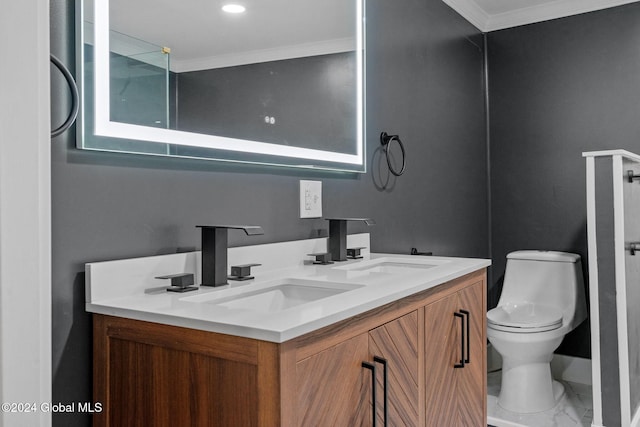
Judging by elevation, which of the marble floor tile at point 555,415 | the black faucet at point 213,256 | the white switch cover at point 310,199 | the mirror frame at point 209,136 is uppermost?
the mirror frame at point 209,136

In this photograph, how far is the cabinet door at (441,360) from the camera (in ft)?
4.52

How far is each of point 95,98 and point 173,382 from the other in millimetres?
628

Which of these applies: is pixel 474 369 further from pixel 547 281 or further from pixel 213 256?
pixel 547 281

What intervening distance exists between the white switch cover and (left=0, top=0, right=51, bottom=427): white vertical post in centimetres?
108

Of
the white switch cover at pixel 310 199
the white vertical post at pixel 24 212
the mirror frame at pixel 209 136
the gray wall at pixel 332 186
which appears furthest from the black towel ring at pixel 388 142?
the white vertical post at pixel 24 212

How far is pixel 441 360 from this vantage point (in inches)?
57.4

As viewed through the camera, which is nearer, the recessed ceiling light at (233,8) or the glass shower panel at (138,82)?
the glass shower panel at (138,82)

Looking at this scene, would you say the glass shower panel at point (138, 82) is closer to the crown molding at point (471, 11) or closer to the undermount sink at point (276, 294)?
the undermount sink at point (276, 294)

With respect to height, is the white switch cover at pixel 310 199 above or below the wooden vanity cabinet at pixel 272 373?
above

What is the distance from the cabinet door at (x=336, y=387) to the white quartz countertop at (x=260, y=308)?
0.22 feet

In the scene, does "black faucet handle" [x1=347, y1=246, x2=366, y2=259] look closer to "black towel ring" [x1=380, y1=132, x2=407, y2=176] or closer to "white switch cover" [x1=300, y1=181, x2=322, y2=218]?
"white switch cover" [x1=300, y1=181, x2=322, y2=218]

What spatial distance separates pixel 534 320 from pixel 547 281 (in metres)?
0.36

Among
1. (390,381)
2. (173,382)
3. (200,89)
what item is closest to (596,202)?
(390,381)

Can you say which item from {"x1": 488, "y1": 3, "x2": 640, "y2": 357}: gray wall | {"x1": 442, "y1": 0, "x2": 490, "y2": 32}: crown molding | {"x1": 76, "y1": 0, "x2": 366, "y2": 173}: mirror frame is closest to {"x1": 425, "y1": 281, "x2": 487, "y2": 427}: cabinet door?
{"x1": 76, "y1": 0, "x2": 366, "y2": 173}: mirror frame
